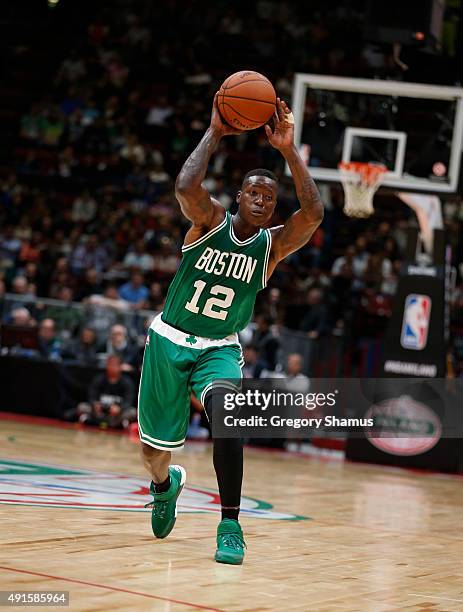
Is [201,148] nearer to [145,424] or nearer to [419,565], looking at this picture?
[145,424]

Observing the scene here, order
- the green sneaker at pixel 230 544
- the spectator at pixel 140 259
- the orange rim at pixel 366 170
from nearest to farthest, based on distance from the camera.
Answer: the green sneaker at pixel 230 544 < the orange rim at pixel 366 170 < the spectator at pixel 140 259

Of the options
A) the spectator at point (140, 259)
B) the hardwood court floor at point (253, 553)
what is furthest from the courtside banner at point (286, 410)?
the spectator at point (140, 259)

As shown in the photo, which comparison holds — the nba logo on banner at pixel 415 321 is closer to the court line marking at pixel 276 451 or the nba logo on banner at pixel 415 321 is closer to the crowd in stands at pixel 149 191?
the court line marking at pixel 276 451

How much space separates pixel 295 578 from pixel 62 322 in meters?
11.9

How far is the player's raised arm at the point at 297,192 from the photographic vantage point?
18.3ft

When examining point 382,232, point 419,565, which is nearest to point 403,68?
point 382,232

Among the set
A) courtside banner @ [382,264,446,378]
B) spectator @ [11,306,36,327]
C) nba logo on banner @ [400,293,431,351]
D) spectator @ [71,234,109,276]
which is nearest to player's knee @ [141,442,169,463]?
courtside banner @ [382,264,446,378]

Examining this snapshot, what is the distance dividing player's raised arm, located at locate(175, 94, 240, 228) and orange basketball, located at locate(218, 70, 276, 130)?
0.05 m

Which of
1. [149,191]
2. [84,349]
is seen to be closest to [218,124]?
[84,349]

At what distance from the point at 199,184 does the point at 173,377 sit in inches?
40.1

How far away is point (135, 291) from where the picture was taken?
18.0m

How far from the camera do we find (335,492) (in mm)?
9922

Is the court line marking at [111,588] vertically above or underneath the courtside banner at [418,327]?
underneath

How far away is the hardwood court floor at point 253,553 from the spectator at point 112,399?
5.22 metres
